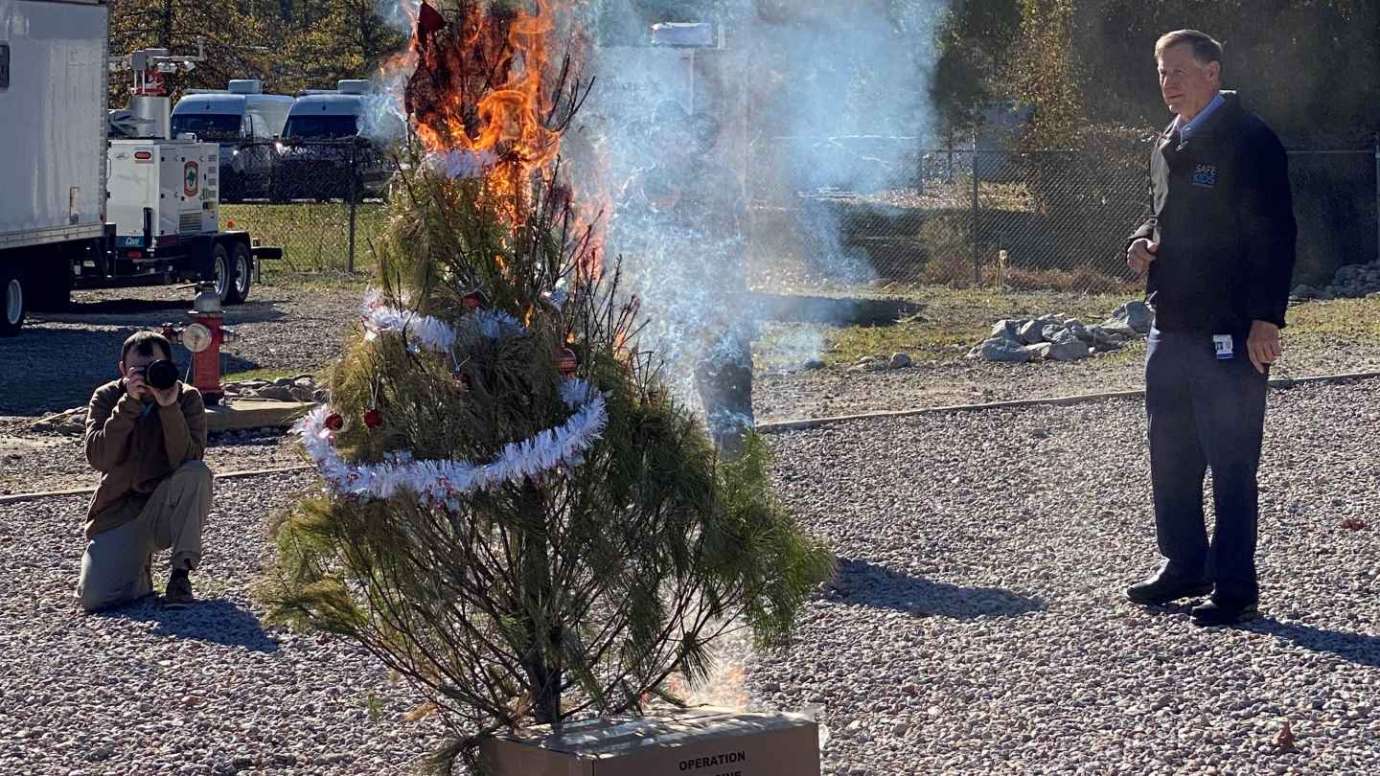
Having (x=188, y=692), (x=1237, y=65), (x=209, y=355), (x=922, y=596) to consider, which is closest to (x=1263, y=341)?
(x=922, y=596)

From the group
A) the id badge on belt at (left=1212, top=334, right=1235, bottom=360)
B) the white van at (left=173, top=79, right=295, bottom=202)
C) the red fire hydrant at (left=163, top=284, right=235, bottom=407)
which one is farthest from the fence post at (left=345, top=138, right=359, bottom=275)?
Result: the id badge on belt at (left=1212, top=334, right=1235, bottom=360)

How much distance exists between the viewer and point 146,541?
748 centimetres

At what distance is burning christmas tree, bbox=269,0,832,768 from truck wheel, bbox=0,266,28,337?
15.9 m

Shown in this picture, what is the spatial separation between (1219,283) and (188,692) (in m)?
3.85

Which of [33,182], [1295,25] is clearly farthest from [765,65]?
[1295,25]

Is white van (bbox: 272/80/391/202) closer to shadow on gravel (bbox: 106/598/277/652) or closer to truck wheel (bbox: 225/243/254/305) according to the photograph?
truck wheel (bbox: 225/243/254/305)

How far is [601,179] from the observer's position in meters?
5.16

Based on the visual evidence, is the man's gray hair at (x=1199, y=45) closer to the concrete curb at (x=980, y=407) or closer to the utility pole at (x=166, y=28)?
the concrete curb at (x=980, y=407)

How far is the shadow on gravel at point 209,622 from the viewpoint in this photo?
22.3ft

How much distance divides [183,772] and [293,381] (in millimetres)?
8915

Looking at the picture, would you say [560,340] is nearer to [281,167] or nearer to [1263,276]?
[1263,276]

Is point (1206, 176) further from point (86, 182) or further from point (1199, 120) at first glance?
point (86, 182)

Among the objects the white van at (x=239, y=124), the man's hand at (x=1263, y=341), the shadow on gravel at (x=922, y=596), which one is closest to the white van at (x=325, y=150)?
the white van at (x=239, y=124)

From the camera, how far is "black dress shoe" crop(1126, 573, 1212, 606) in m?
6.85
